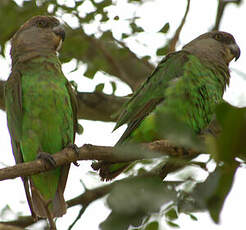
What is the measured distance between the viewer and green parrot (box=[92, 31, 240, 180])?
3.42 meters

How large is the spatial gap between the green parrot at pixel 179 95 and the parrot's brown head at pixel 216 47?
18 millimetres

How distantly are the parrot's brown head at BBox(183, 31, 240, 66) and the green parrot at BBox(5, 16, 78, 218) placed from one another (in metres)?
1.28

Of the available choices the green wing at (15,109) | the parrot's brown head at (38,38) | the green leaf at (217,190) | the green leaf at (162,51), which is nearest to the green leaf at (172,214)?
the green leaf at (217,190)

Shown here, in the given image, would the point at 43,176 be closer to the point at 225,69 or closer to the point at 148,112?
the point at 148,112

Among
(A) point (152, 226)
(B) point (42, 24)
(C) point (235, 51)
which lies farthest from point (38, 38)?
(A) point (152, 226)

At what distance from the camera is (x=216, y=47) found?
4.26 metres

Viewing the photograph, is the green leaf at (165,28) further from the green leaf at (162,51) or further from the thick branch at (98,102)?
the thick branch at (98,102)

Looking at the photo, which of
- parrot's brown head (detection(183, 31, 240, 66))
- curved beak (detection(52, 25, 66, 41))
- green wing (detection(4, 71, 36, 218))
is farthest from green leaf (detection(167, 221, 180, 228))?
curved beak (detection(52, 25, 66, 41))

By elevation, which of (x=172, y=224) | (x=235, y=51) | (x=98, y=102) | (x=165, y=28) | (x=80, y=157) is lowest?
(x=98, y=102)

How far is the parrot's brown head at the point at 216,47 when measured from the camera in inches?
159

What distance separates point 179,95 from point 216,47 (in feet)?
3.53

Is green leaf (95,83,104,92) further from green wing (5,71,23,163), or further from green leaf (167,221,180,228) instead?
green leaf (167,221,180,228)

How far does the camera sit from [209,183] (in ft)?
3.88

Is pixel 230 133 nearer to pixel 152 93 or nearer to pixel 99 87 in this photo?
pixel 152 93
